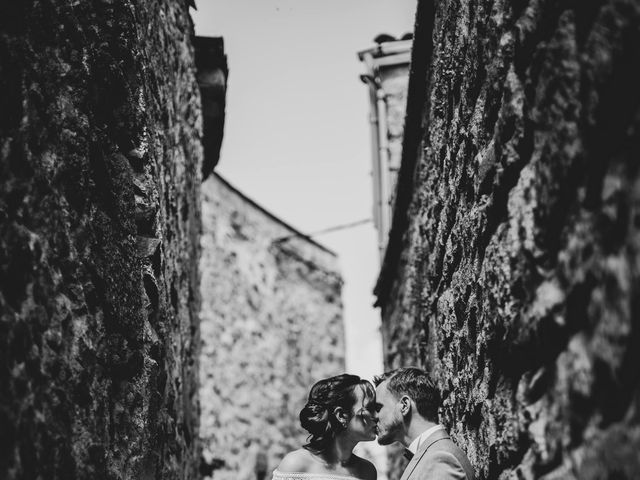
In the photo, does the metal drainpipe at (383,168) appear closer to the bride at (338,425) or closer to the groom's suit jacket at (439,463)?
the bride at (338,425)

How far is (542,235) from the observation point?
184 centimetres

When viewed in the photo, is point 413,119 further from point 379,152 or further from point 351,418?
point 379,152

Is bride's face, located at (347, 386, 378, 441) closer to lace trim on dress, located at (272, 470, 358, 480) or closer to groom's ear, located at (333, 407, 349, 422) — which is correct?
groom's ear, located at (333, 407, 349, 422)

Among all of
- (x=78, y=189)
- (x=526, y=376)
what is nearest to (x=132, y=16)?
(x=78, y=189)

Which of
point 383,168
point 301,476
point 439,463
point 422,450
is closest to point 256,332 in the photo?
point 383,168

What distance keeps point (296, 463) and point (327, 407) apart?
1.10ft

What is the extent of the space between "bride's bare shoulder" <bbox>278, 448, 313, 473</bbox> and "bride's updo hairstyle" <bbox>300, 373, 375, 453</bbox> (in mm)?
81

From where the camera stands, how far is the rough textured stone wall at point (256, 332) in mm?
9688

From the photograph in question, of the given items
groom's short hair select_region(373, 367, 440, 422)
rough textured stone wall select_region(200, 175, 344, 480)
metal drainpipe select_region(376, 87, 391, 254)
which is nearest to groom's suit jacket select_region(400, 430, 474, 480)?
groom's short hair select_region(373, 367, 440, 422)

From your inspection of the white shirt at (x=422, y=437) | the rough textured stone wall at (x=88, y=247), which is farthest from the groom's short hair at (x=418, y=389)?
the rough textured stone wall at (x=88, y=247)

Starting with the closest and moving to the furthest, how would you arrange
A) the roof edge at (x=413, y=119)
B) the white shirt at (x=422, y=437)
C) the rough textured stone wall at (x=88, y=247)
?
the rough textured stone wall at (x=88, y=247)
the white shirt at (x=422, y=437)
the roof edge at (x=413, y=119)

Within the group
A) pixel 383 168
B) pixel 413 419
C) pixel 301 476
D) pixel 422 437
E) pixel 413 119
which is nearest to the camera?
pixel 422 437

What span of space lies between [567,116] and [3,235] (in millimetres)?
1548

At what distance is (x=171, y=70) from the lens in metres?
4.86
